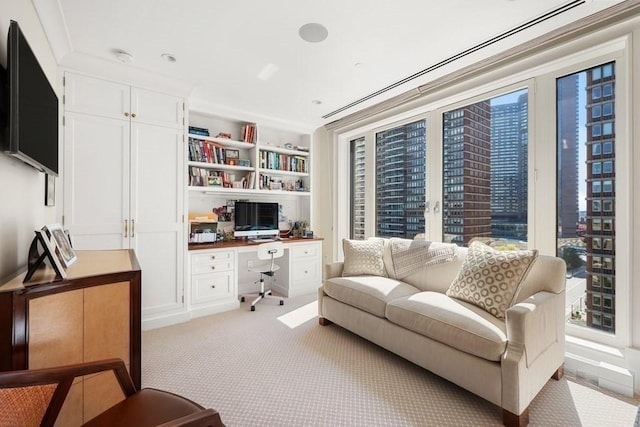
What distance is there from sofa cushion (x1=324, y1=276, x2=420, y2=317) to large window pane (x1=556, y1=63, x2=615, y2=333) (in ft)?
4.02

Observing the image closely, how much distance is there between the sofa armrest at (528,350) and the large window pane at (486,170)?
92 centimetres

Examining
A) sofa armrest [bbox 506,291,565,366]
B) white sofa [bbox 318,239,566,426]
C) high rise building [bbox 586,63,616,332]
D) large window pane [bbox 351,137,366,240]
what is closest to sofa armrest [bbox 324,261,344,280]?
white sofa [bbox 318,239,566,426]

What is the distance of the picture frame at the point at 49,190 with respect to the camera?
2.06 m

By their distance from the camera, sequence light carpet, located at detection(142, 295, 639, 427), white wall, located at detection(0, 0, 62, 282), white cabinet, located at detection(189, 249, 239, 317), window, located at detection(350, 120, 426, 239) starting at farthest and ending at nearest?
window, located at detection(350, 120, 426, 239) → white cabinet, located at detection(189, 249, 239, 317) → light carpet, located at detection(142, 295, 639, 427) → white wall, located at detection(0, 0, 62, 282)

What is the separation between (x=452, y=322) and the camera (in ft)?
5.94

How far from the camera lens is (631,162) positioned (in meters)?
1.86

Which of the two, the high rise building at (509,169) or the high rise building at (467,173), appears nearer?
the high rise building at (509,169)

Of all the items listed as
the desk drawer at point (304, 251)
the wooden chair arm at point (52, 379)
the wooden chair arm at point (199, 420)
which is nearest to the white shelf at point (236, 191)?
the desk drawer at point (304, 251)

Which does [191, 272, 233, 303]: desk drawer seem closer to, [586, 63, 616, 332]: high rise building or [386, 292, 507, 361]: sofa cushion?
[386, 292, 507, 361]: sofa cushion

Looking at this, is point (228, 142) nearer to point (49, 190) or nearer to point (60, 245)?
point (49, 190)

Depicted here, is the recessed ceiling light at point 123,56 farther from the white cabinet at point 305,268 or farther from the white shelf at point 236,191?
the white cabinet at point 305,268

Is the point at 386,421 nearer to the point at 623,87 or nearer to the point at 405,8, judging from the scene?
the point at 405,8

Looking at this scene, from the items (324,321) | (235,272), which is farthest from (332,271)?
(235,272)

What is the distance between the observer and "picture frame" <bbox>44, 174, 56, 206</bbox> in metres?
2.06
